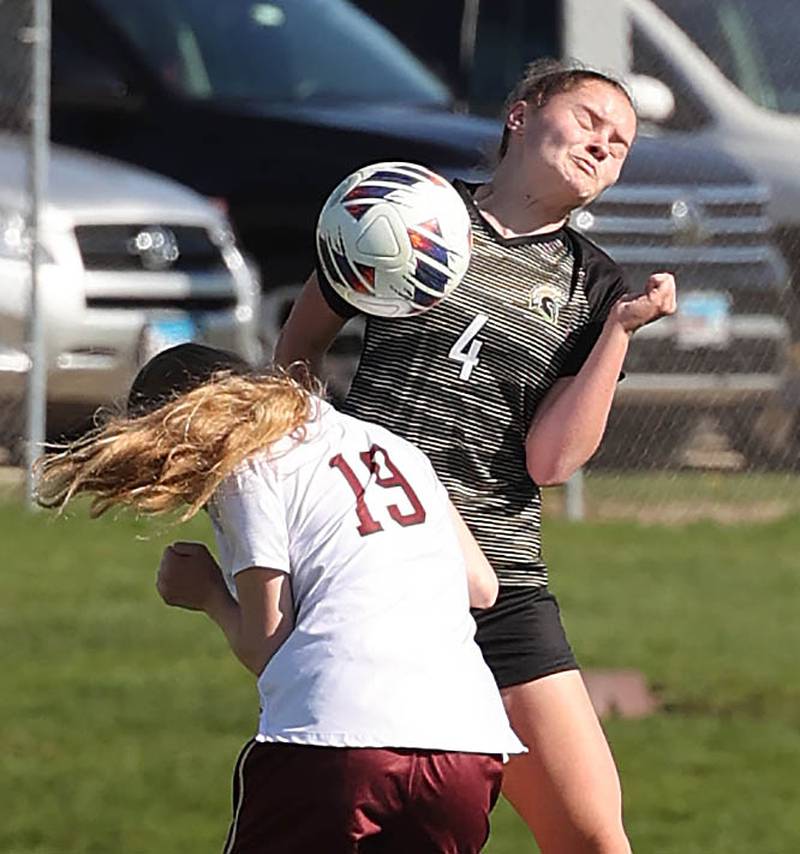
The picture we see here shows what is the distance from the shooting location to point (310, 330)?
462cm

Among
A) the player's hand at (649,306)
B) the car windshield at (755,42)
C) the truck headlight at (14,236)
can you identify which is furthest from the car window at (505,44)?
the player's hand at (649,306)

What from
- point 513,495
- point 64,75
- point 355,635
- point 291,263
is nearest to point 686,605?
point 291,263

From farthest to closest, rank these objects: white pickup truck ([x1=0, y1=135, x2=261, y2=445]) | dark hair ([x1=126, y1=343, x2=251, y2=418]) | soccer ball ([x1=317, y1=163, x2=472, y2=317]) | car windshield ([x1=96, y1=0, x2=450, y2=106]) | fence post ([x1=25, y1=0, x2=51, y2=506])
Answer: car windshield ([x1=96, y1=0, x2=450, y2=106]) < white pickup truck ([x1=0, y1=135, x2=261, y2=445]) < fence post ([x1=25, y1=0, x2=51, y2=506]) < soccer ball ([x1=317, y1=163, x2=472, y2=317]) < dark hair ([x1=126, y1=343, x2=251, y2=418])

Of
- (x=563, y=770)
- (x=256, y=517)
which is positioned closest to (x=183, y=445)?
(x=256, y=517)

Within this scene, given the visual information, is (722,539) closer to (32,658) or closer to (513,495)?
(32,658)

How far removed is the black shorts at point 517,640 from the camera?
460 cm

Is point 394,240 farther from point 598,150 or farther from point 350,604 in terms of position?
point 350,604

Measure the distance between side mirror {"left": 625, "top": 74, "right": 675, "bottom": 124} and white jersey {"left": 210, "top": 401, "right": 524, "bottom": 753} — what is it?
26.2 feet

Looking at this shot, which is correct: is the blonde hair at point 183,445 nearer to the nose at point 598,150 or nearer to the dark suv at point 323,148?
the nose at point 598,150

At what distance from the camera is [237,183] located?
1235 centimetres

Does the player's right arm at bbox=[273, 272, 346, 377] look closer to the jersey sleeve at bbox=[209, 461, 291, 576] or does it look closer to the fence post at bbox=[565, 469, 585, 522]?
the jersey sleeve at bbox=[209, 461, 291, 576]

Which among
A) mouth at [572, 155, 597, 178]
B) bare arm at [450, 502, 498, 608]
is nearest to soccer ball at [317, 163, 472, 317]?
mouth at [572, 155, 597, 178]

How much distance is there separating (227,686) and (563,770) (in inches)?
184

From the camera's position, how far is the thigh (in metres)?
4.61
